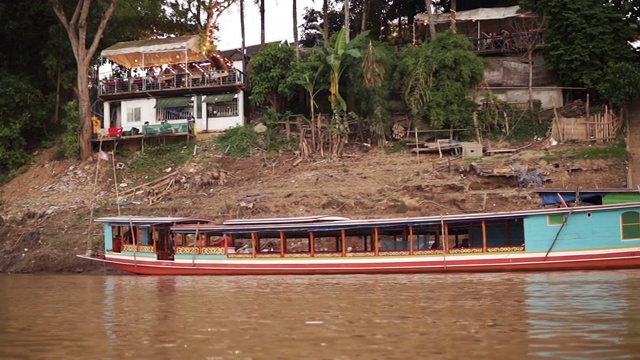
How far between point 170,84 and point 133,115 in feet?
8.21

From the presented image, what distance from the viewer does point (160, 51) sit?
34.0 m

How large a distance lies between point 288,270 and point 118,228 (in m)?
6.54

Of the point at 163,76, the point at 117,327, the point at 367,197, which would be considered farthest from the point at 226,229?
the point at 163,76

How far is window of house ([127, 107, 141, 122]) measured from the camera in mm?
35125

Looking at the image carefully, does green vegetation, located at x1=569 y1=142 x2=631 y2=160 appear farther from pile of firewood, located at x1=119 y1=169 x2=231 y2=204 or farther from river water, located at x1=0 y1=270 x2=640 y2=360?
pile of firewood, located at x1=119 y1=169 x2=231 y2=204

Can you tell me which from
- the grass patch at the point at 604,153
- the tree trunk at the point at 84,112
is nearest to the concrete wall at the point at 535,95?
the grass patch at the point at 604,153

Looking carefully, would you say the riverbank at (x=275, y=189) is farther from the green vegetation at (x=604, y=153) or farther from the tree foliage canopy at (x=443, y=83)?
the tree foliage canopy at (x=443, y=83)

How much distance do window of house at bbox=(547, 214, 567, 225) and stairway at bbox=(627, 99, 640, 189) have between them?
26.1ft

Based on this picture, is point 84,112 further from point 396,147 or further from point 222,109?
point 396,147

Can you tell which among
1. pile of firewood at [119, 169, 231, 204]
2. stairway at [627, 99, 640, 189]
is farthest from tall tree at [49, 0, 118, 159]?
stairway at [627, 99, 640, 189]

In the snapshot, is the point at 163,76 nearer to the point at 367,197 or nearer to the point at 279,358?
the point at 367,197

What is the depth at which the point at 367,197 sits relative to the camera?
2519cm

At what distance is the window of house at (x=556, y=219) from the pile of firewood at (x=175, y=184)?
14.8m

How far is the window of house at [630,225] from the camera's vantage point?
17312mm
